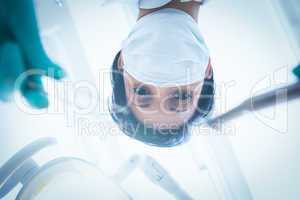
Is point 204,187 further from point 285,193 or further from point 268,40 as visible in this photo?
point 268,40

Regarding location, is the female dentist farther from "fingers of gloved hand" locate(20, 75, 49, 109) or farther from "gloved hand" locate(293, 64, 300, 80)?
"gloved hand" locate(293, 64, 300, 80)

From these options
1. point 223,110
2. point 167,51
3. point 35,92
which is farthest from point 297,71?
point 35,92

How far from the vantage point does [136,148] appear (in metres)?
0.78

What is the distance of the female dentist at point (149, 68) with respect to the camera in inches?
27.5

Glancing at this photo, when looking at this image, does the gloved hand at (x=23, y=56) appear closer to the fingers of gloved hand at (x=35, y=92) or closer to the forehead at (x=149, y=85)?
the fingers of gloved hand at (x=35, y=92)

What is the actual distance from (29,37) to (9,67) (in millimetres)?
86

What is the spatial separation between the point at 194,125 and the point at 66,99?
0.99ft

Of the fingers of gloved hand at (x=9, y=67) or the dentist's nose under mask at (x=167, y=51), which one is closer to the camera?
the dentist's nose under mask at (x=167, y=51)

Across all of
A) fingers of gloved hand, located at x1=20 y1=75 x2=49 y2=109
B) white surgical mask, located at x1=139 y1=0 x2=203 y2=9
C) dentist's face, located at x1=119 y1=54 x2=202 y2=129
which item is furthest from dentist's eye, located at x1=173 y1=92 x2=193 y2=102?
fingers of gloved hand, located at x1=20 y1=75 x2=49 y2=109

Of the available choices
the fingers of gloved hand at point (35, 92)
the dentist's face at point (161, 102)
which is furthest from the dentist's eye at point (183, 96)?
the fingers of gloved hand at point (35, 92)

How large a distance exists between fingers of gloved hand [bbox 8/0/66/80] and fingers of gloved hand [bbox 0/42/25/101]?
17mm

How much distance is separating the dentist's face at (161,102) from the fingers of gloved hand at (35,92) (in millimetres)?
200

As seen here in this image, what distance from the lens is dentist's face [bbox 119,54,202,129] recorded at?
0.73m

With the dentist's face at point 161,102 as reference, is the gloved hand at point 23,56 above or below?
above
